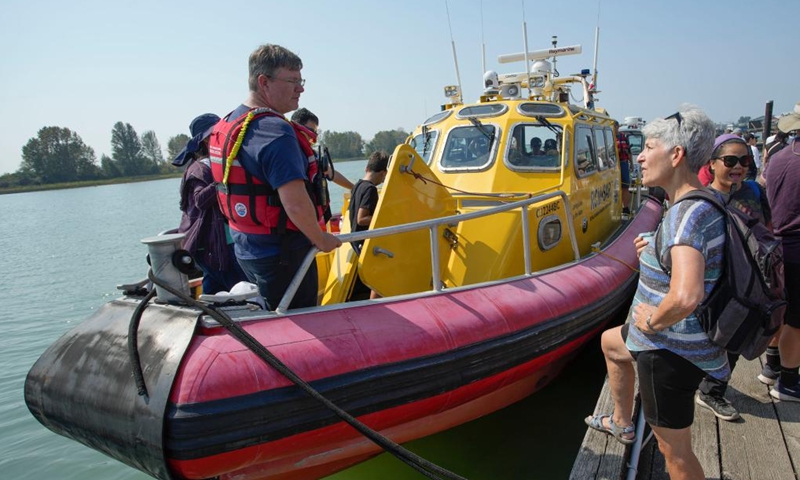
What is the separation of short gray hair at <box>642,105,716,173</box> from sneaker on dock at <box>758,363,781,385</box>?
2066 millimetres

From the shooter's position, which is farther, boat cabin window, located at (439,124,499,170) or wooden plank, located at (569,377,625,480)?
boat cabin window, located at (439,124,499,170)

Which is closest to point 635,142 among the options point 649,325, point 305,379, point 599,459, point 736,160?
point 736,160

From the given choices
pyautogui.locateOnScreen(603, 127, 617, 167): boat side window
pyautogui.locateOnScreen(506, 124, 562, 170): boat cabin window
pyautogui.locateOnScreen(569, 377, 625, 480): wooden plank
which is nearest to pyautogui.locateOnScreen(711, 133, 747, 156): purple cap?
pyautogui.locateOnScreen(569, 377, 625, 480): wooden plank

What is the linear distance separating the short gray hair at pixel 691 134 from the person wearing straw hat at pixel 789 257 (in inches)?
64.4

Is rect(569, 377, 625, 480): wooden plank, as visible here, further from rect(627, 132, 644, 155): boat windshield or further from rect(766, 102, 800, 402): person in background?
rect(627, 132, 644, 155): boat windshield

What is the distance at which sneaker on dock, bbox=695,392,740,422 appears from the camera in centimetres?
276

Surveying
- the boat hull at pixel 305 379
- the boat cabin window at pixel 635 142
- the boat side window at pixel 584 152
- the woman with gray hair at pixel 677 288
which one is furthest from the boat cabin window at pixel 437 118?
the boat cabin window at pixel 635 142

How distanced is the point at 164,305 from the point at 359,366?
98cm

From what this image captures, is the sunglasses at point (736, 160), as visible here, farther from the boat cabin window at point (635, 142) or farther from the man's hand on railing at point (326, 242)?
the boat cabin window at point (635, 142)

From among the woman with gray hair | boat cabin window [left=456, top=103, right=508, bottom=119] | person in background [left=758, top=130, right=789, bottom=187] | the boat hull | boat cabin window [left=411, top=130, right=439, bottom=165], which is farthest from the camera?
boat cabin window [left=411, top=130, right=439, bottom=165]

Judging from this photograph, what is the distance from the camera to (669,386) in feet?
6.15

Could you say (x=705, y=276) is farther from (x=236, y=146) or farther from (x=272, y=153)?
(x=236, y=146)

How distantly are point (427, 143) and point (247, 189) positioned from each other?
350 cm

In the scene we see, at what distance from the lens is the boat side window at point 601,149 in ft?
18.9
